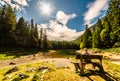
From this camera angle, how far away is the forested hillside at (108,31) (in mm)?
27656

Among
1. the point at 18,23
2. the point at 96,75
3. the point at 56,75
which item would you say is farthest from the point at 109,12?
the point at 18,23

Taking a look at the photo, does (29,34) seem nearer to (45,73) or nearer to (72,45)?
(45,73)

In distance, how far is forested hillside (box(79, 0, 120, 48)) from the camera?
2766 cm

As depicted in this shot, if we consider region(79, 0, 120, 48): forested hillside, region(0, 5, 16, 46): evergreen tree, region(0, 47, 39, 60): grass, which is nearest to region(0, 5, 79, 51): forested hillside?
region(0, 5, 16, 46): evergreen tree

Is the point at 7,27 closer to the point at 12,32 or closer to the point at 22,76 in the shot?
the point at 12,32

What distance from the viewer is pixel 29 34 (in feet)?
317

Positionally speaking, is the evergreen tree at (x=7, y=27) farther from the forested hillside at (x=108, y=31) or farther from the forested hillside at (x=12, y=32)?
the forested hillside at (x=108, y=31)

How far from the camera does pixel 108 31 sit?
82.6 metres

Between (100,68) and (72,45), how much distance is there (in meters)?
179

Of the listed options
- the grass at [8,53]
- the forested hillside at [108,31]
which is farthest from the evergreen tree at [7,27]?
the forested hillside at [108,31]

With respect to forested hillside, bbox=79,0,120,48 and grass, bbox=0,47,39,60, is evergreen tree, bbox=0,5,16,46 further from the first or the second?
forested hillside, bbox=79,0,120,48

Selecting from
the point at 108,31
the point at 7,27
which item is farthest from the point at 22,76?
the point at 108,31

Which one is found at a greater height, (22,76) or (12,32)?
(12,32)

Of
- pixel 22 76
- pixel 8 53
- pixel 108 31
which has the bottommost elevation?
pixel 22 76
